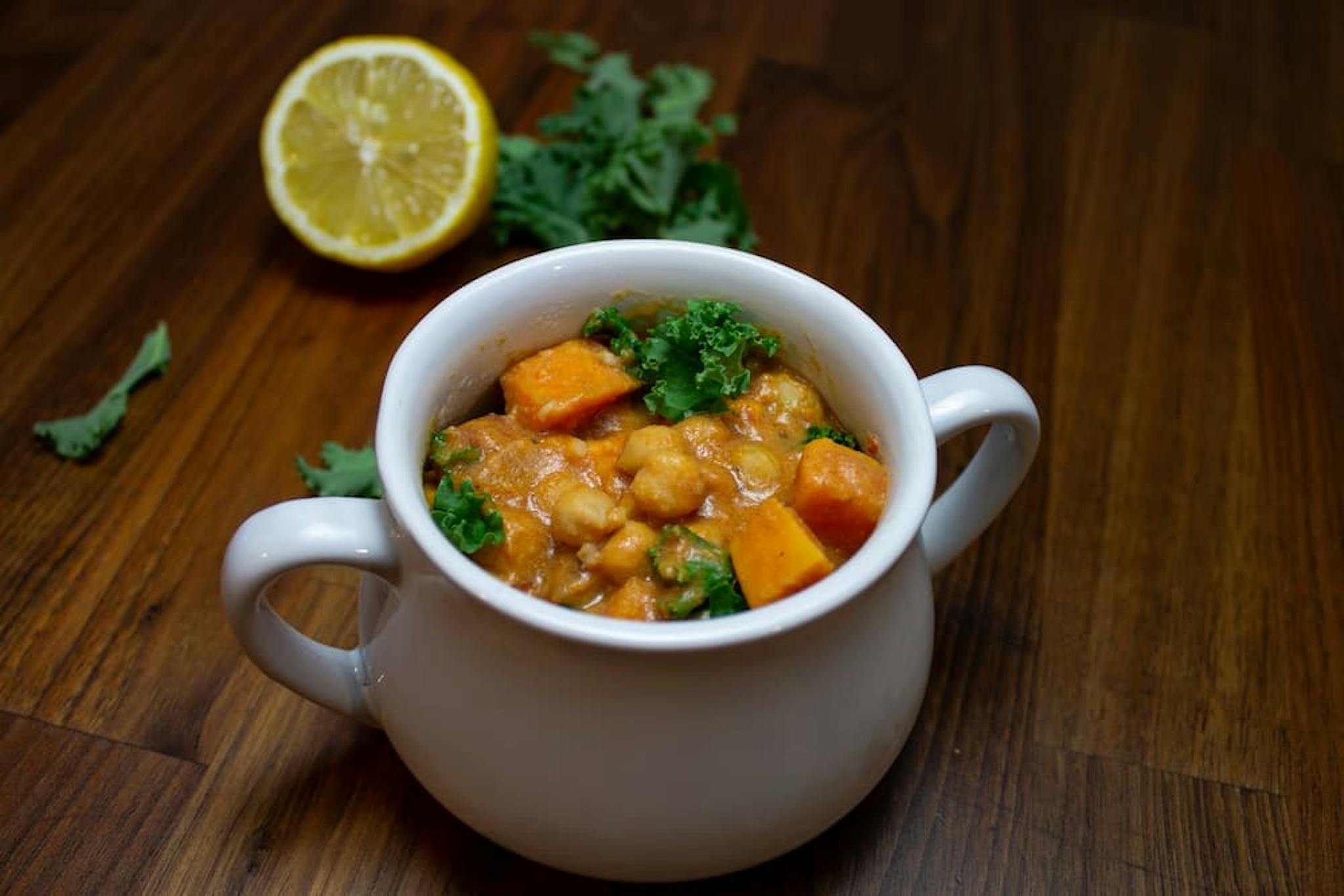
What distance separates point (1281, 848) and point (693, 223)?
1037 mm

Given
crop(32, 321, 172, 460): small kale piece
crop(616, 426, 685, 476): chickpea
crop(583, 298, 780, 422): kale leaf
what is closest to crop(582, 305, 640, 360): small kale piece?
crop(583, 298, 780, 422): kale leaf

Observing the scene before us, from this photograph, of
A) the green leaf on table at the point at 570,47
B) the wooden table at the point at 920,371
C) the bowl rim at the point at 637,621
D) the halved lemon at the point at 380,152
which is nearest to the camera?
the bowl rim at the point at 637,621

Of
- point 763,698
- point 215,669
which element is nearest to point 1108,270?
point 763,698

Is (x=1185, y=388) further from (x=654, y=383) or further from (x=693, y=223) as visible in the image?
(x=654, y=383)

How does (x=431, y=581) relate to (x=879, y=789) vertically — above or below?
above

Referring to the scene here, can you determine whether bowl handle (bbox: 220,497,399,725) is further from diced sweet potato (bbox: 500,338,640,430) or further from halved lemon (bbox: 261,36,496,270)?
halved lemon (bbox: 261,36,496,270)

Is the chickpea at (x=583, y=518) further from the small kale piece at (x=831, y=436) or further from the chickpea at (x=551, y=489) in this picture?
the small kale piece at (x=831, y=436)

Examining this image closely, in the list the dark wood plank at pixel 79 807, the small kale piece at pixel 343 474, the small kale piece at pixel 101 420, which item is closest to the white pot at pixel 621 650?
the dark wood plank at pixel 79 807

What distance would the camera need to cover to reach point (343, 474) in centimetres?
149

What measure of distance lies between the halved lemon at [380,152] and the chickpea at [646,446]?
2.32ft

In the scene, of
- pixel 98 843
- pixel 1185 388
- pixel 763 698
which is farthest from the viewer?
pixel 1185 388

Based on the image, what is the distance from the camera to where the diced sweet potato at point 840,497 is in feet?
3.48

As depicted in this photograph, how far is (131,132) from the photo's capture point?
196cm

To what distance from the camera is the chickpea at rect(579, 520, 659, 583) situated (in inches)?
41.4
